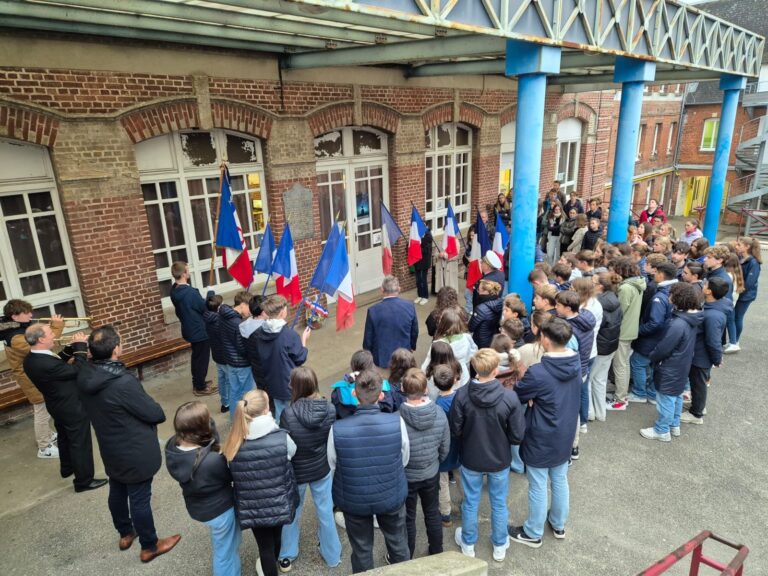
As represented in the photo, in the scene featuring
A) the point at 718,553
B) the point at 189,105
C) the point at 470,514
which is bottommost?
the point at 718,553

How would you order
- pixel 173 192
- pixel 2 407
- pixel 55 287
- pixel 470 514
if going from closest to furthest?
pixel 470 514
pixel 2 407
pixel 55 287
pixel 173 192

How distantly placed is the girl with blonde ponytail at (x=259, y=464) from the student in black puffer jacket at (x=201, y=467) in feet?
0.25

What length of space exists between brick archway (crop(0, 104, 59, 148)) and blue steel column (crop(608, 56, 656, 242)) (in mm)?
8005

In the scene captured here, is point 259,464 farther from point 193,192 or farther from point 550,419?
point 193,192

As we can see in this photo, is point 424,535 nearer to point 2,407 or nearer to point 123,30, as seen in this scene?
point 2,407

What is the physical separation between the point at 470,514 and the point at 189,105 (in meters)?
6.06

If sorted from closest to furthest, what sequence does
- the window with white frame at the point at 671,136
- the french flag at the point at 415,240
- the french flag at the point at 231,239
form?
the french flag at the point at 231,239 < the french flag at the point at 415,240 < the window with white frame at the point at 671,136

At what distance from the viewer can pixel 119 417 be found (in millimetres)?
3648

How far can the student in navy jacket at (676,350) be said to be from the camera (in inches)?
197

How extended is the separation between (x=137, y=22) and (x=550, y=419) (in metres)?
5.73

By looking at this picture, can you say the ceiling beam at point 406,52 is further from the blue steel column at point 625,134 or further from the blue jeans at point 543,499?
the blue jeans at point 543,499

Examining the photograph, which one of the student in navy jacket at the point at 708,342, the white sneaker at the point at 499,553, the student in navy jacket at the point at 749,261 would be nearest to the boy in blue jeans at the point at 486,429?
the white sneaker at the point at 499,553

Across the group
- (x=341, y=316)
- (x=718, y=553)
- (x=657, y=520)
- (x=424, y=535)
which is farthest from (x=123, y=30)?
(x=718, y=553)

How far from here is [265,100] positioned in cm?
750
